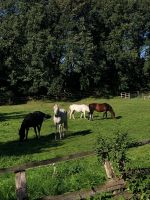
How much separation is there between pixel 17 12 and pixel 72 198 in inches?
3198

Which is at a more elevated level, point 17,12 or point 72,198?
point 17,12

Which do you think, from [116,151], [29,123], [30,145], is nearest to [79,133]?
[29,123]

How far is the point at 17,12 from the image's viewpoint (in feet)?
290

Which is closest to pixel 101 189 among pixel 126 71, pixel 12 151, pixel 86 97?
pixel 12 151

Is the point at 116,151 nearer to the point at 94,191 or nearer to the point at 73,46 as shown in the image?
the point at 94,191

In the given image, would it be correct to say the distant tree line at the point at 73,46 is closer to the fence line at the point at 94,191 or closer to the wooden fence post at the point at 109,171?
the wooden fence post at the point at 109,171

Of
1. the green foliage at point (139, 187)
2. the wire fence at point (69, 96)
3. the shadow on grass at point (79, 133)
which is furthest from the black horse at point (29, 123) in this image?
the wire fence at point (69, 96)

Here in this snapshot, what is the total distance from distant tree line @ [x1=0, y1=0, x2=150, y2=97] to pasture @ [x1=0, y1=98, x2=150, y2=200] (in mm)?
37128

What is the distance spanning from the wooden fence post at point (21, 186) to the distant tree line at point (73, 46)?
2800 inches

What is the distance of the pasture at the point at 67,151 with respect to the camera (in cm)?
1280

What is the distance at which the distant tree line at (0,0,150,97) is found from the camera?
82375mm

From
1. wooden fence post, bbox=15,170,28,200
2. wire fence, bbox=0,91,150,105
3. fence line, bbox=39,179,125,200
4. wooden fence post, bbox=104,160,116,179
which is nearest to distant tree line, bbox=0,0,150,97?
wire fence, bbox=0,91,150,105

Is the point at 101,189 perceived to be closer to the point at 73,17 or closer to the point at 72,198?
the point at 72,198

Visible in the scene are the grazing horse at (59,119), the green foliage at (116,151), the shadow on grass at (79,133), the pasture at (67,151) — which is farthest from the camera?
the shadow on grass at (79,133)
